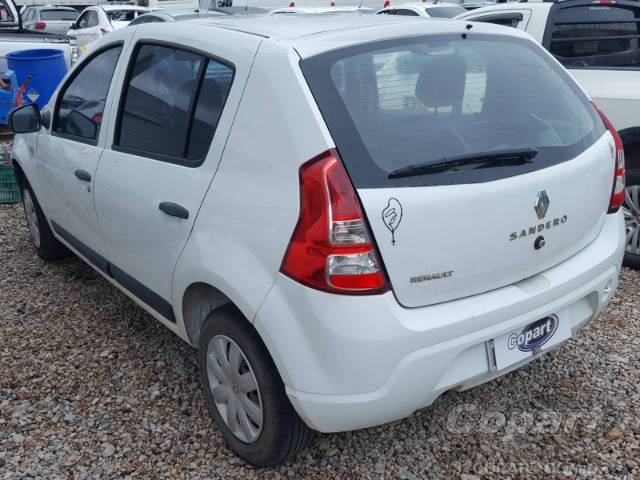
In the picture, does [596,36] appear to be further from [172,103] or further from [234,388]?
[234,388]

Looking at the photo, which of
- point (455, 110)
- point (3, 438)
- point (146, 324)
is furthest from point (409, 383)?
point (146, 324)

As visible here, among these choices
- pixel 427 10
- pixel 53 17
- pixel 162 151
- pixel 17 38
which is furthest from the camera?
pixel 53 17

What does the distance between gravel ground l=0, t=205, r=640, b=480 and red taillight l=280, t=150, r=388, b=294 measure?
0.94 meters

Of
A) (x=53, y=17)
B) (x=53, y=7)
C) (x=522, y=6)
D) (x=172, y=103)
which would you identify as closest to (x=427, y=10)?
(x=522, y=6)

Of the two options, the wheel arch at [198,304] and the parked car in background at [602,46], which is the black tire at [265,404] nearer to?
the wheel arch at [198,304]

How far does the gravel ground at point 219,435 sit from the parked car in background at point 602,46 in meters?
0.94

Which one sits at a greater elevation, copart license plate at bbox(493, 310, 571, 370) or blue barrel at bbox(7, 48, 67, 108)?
copart license plate at bbox(493, 310, 571, 370)

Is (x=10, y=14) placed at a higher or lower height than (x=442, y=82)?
lower

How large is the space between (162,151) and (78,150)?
0.90 m

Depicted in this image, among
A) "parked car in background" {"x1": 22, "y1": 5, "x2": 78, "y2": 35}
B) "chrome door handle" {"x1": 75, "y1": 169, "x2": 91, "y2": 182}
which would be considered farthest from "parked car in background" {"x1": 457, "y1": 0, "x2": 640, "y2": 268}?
"parked car in background" {"x1": 22, "y1": 5, "x2": 78, "y2": 35}

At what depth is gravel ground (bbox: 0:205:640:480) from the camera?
8.12ft

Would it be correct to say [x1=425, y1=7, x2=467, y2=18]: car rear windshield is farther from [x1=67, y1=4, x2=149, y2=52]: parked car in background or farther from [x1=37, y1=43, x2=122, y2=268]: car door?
[x1=37, y1=43, x2=122, y2=268]: car door

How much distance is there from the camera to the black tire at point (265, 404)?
7.16 feet

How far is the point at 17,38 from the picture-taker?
8.93 m
